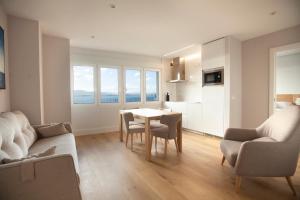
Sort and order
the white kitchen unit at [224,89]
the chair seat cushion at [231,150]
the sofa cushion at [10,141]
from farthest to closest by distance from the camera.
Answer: the white kitchen unit at [224,89], the chair seat cushion at [231,150], the sofa cushion at [10,141]

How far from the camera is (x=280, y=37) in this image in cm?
350

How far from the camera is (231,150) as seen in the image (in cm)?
208

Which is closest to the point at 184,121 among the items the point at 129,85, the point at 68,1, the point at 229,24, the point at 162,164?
the point at 129,85

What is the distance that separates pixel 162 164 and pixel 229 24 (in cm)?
282

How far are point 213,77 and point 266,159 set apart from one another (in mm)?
2620

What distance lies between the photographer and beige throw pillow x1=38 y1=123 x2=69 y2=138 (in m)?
2.73

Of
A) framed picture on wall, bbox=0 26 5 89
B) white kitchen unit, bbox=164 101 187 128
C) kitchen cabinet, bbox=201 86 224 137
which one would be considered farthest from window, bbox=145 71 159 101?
framed picture on wall, bbox=0 26 5 89

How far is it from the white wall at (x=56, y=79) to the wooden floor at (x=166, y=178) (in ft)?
3.50

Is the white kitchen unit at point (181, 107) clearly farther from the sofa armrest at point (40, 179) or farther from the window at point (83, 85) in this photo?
the sofa armrest at point (40, 179)

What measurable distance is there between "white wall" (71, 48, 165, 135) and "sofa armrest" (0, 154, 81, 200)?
3.60m

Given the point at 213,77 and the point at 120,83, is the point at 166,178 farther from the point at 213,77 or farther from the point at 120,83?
the point at 120,83

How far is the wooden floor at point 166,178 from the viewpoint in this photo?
1866 mm

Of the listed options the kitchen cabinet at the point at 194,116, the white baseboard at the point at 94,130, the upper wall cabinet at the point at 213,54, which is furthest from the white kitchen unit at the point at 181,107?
the white baseboard at the point at 94,130

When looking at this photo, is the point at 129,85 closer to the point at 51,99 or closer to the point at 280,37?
the point at 51,99
